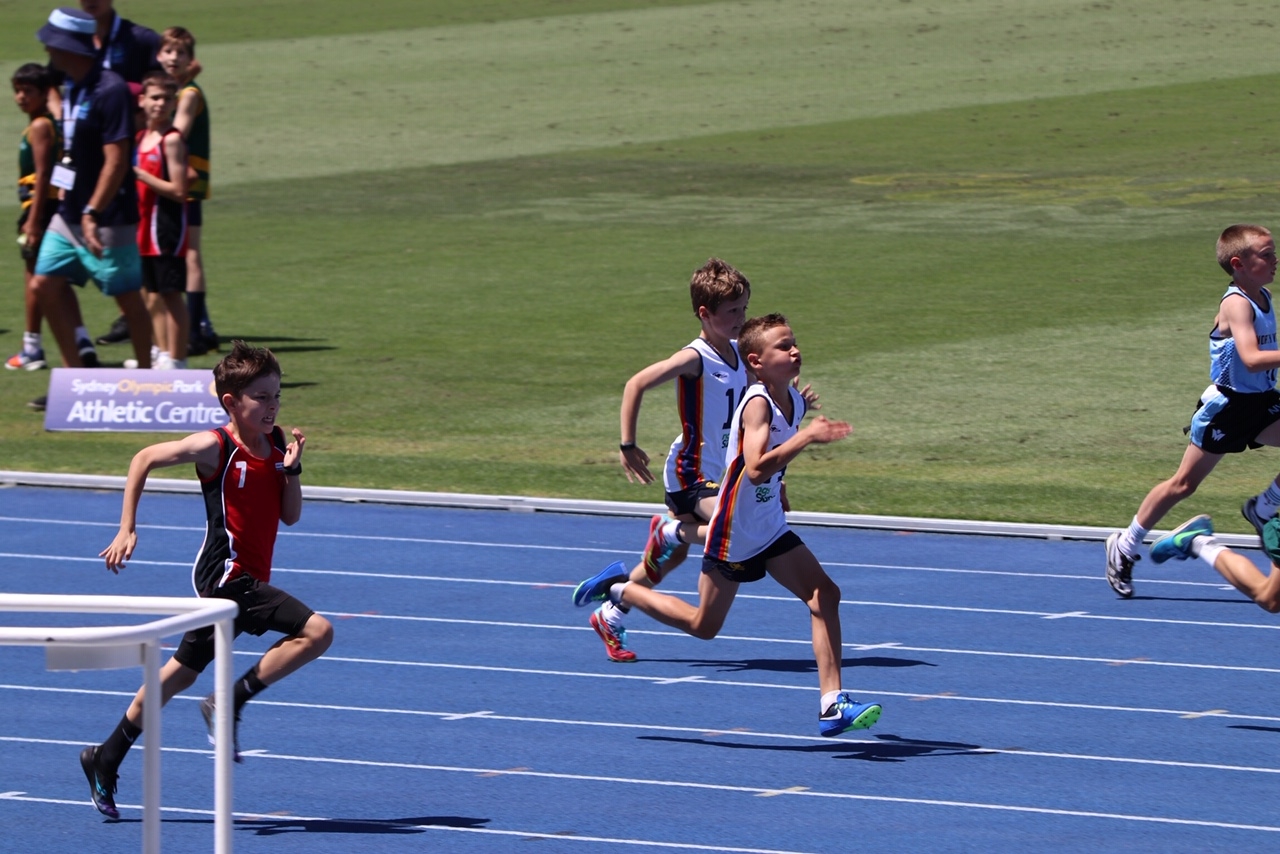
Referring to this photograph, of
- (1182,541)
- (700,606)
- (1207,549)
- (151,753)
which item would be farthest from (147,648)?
(1182,541)

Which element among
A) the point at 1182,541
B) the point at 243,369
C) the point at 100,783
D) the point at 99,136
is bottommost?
the point at 100,783

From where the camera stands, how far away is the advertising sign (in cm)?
1417

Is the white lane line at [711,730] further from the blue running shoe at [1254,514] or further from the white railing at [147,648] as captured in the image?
the white railing at [147,648]

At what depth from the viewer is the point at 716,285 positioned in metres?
8.82

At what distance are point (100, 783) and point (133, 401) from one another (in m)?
7.91

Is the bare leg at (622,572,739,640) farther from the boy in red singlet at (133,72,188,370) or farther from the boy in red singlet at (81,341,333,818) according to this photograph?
the boy in red singlet at (133,72,188,370)

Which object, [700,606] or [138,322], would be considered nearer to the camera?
[700,606]

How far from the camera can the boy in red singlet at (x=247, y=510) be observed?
7.05 m

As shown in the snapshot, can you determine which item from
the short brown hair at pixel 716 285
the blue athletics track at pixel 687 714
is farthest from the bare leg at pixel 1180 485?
the short brown hair at pixel 716 285

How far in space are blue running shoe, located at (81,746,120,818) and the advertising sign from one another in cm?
706

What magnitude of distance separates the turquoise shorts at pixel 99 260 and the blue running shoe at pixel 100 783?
8.61 m

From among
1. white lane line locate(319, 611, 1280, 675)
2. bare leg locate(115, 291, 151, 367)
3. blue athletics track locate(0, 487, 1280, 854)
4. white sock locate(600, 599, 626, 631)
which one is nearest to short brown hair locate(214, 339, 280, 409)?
blue athletics track locate(0, 487, 1280, 854)

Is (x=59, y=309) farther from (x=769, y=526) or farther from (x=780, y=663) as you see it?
(x=769, y=526)

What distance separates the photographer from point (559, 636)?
9.73 m
